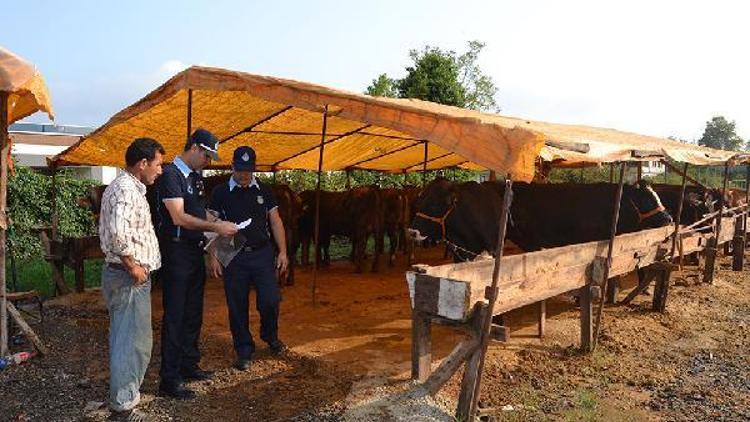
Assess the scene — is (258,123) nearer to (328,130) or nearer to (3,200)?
(328,130)

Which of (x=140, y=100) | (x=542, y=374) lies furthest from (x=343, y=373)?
(x=140, y=100)

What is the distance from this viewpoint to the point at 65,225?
566 inches

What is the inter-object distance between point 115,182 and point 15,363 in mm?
2767

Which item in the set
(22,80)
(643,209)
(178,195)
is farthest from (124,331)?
(643,209)

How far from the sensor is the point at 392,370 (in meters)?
5.60

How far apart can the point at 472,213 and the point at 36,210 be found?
36.5 ft

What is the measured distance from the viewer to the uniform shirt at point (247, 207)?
5.61 m

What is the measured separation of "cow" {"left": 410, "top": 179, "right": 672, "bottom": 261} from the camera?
8422 millimetres

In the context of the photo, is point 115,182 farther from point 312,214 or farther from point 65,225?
point 65,225

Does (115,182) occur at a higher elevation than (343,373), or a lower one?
higher

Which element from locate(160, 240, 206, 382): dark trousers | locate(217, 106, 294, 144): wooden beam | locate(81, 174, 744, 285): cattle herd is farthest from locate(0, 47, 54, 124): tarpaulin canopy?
locate(81, 174, 744, 285): cattle herd

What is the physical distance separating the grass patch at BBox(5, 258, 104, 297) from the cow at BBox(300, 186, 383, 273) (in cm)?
414

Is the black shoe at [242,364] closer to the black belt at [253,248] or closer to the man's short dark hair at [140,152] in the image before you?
the black belt at [253,248]

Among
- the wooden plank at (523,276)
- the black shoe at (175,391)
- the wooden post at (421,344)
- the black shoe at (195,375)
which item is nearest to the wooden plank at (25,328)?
the black shoe at (195,375)
